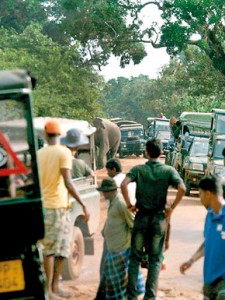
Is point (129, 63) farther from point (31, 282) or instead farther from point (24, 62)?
point (31, 282)

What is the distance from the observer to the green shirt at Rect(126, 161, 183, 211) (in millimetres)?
7941

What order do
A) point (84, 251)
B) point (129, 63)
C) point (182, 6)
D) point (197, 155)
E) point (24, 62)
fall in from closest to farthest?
point (84, 251)
point (197, 155)
point (182, 6)
point (24, 62)
point (129, 63)

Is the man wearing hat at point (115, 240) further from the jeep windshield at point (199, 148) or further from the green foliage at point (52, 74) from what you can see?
the green foliage at point (52, 74)

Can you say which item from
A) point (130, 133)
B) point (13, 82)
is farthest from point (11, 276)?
point (130, 133)

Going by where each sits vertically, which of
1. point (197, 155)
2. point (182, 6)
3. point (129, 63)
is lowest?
point (197, 155)

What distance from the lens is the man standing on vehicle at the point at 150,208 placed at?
794cm

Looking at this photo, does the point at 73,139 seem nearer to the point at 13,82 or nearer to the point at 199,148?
the point at 13,82

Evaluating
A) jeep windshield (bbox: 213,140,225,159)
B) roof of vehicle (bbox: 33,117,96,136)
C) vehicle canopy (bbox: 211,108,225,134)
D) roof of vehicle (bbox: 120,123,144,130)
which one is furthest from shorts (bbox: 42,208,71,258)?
roof of vehicle (bbox: 120,123,144,130)

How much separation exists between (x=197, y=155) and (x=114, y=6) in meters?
7.70

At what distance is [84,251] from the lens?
10.8 metres

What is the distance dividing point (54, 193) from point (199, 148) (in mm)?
16762

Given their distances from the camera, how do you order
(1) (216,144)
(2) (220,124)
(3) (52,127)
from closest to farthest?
(3) (52,127) → (1) (216,144) → (2) (220,124)

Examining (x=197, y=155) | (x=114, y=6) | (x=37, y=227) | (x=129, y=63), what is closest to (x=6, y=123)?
(x=37, y=227)

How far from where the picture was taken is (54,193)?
7.87m
